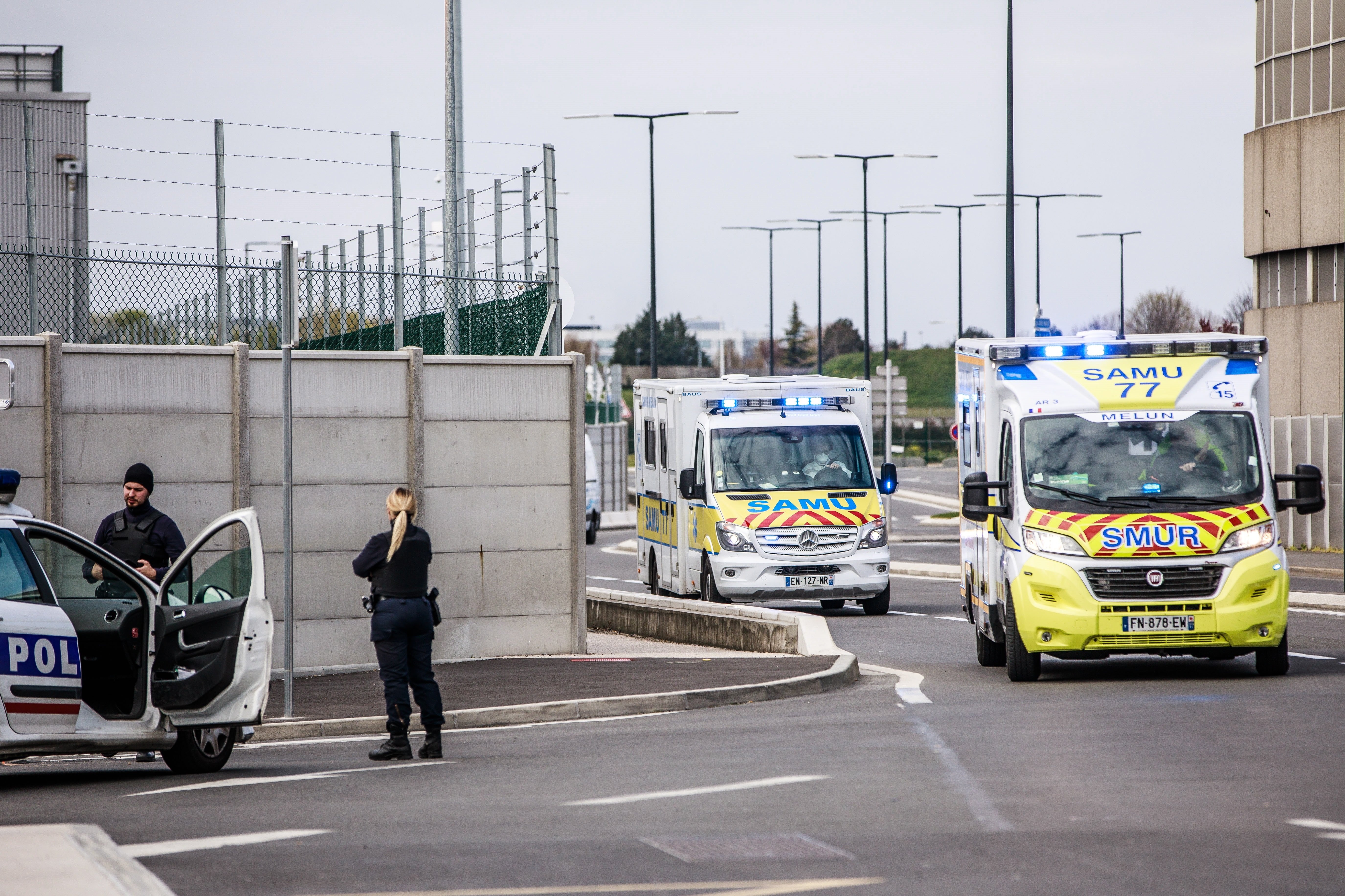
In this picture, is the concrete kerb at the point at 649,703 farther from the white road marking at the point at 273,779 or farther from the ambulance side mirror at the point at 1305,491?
the ambulance side mirror at the point at 1305,491

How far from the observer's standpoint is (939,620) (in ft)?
76.4

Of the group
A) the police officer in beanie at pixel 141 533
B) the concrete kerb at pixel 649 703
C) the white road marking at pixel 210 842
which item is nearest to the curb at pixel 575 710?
the concrete kerb at pixel 649 703

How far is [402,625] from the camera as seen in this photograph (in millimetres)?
11469

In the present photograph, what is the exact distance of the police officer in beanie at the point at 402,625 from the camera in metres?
11.5

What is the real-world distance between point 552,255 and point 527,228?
347 mm

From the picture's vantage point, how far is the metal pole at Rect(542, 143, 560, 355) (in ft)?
58.6

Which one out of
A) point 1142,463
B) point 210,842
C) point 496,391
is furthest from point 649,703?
point 210,842

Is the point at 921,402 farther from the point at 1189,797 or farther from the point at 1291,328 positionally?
the point at 1189,797

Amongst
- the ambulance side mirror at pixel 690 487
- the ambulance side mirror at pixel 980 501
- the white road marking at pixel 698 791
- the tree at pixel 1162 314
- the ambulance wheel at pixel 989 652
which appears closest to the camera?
the white road marking at pixel 698 791

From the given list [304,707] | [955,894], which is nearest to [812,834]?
[955,894]

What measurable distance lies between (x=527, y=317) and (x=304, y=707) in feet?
17.8

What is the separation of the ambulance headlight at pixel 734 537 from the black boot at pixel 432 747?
11675mm

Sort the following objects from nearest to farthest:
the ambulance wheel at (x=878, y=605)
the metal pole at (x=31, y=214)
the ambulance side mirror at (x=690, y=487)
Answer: the metal pole at (x=31, y=214) < the ambulance side mirror at (x=690, y=487) < the ambulance wheel at (x=878, y=605)

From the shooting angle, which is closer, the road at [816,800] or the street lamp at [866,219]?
the road at [816,800]
